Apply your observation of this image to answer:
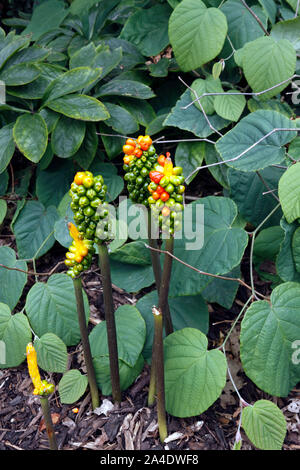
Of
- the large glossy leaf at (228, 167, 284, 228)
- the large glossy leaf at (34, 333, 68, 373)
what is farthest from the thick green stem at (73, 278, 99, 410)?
the large glossy leaf at (228, 167, 284, 228)

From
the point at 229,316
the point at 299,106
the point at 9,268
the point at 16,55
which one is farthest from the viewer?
the point at 299,106

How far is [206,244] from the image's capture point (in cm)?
184

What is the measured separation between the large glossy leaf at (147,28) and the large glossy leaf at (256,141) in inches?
31.7

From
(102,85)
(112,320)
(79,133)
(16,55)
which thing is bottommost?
(112,320)

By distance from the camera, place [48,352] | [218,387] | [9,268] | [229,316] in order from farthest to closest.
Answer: [229,316]
[9,268]
[48,352]
[218,387]

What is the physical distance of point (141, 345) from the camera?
1.80 m

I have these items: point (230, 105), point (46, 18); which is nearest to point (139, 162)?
point (230, 105)

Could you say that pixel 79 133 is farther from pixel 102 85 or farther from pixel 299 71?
pixel 299 71

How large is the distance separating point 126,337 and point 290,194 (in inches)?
30.8

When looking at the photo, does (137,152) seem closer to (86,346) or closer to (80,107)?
(86,346)

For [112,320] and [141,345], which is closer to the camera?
[112,320]

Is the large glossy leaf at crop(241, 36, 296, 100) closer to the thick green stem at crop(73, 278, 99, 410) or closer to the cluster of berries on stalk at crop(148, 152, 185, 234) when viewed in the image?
the cluster of berries on stalk at crop(148, 152, 185, 234)
